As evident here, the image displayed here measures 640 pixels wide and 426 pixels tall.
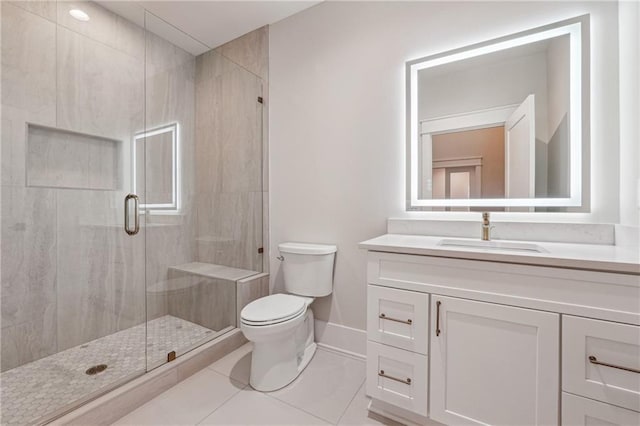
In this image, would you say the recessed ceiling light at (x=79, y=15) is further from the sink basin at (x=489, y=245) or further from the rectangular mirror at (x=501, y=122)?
the sink basin at (x=489, y=245)

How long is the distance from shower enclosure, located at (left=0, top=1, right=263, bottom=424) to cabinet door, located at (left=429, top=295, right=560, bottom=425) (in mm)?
1517

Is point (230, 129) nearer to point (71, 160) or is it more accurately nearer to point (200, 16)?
point (200, 16)

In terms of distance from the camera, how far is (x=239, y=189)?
2.26m

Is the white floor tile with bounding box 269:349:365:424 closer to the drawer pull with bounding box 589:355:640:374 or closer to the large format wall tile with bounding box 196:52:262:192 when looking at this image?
the drawer pull with bounding box 589:355:640:374

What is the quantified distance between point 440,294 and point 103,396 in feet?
5.39

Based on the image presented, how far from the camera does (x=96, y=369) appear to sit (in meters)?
1.58

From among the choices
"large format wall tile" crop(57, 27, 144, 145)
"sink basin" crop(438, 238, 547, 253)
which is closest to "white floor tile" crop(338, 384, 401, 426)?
"sink basin" crop(438, 238, 547, 253)

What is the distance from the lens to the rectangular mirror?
4.31ft

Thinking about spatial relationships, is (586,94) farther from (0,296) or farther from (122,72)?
(0,296)

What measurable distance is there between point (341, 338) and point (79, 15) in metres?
2.85

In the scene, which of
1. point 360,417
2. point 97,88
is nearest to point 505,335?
point 360,417

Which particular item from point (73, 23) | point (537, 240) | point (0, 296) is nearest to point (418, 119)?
point (537, 240)

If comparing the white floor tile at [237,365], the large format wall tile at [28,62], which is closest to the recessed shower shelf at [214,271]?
the white floor tile at [237,365]

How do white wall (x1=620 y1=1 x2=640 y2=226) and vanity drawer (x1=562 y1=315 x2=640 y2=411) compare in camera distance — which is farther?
white wall (x1=620 y1=1 x2=640 y2=226)
